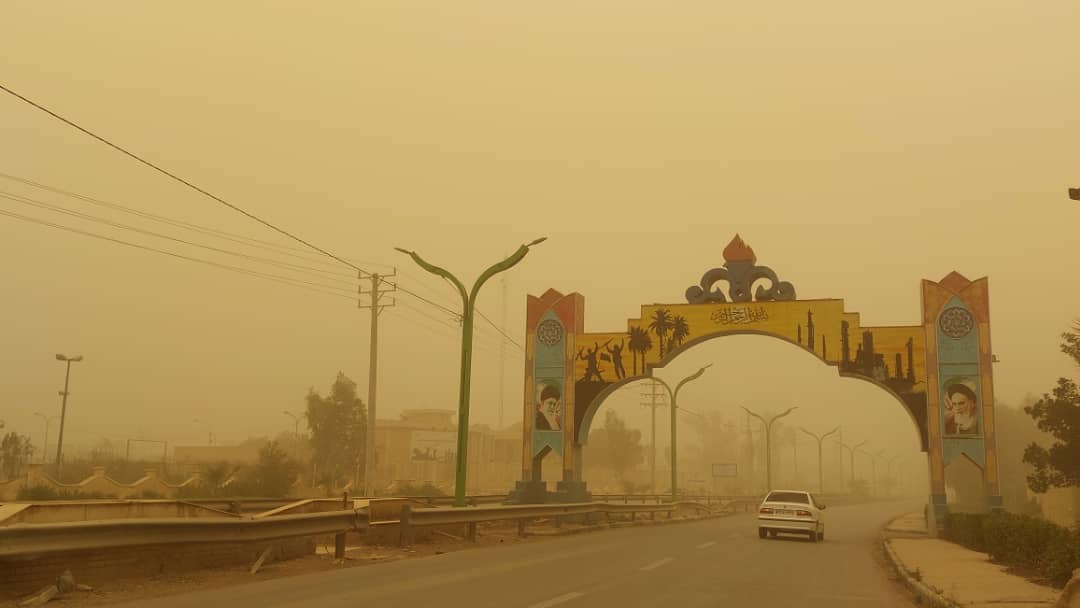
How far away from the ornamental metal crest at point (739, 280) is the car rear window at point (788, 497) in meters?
8.95

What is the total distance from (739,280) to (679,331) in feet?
10.3

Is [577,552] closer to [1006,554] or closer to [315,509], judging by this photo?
[315,509]

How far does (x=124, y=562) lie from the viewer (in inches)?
460

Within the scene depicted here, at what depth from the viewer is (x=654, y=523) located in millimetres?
37094

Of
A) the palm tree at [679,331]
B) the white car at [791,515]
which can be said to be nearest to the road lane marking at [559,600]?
the white car at [791,515]

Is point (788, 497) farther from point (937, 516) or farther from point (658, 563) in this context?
point (658, 563)

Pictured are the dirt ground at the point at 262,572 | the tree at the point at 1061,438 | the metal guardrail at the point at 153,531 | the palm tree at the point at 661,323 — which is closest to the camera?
the metal guardrail at the point at 153,531

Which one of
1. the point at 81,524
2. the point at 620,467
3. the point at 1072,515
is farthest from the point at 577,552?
the point at 620,467

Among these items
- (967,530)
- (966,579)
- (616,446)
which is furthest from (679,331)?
(616,446)

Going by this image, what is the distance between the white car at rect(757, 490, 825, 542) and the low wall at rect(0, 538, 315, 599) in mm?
17201

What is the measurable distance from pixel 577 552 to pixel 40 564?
11574mm

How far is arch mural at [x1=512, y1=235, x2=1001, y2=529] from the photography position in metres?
31.8

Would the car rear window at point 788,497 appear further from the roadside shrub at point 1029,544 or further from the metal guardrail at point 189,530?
the metal guardrail at point 189,530

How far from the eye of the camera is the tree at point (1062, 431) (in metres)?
38.0
